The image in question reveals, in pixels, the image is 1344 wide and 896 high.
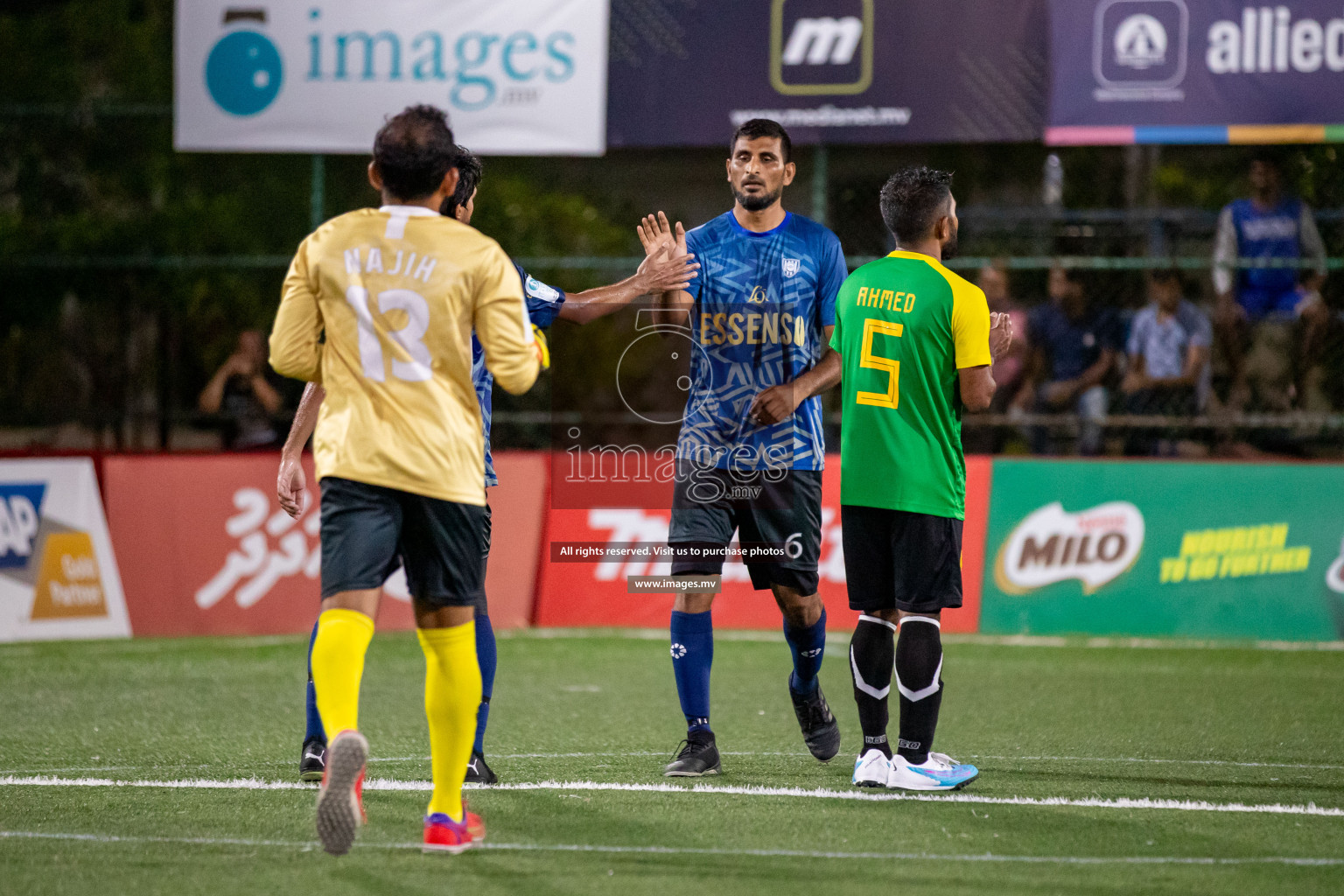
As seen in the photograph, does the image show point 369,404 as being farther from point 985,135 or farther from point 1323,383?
point 1323,383

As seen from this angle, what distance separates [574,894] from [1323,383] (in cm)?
935

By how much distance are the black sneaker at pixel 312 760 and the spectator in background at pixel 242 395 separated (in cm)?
698

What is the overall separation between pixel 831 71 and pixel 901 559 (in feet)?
24.2

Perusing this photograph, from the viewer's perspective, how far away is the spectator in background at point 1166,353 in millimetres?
11641

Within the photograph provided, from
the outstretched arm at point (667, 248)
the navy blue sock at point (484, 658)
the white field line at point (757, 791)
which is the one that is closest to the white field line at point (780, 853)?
the white field line at point (757, 791)

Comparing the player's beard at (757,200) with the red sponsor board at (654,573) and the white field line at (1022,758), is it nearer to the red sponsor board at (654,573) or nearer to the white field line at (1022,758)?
the white field line at (1022,758)

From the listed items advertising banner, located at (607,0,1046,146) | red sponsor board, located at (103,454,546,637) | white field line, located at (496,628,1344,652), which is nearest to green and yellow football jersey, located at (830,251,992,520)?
white field line, located at (496,628,1344,652)

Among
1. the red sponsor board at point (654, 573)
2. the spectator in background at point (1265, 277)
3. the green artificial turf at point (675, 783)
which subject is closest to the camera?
the green artificial turf at point (675, 783)

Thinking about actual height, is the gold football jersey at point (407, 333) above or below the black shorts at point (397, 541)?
above

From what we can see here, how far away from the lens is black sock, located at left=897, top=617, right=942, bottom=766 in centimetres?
509

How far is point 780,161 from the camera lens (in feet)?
18.9

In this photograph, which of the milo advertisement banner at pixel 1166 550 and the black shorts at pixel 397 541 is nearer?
the black shorts at pixel 397 541

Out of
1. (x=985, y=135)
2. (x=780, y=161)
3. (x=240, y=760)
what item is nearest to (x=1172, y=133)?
(x=985, y=135)

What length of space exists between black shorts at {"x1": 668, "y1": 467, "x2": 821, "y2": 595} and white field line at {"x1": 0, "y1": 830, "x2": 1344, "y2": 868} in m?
1.46
